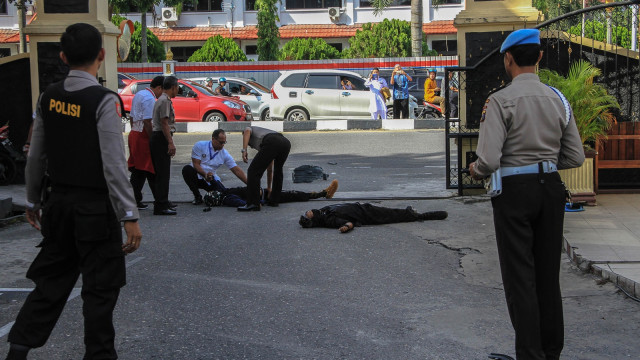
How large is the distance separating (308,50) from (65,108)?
35786 mm

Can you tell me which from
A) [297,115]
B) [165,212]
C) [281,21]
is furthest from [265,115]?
[281,21]

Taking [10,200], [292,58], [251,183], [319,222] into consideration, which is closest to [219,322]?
[319,222]

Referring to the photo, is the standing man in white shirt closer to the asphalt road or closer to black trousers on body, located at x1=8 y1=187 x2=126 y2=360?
the asphalt road

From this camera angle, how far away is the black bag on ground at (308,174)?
A: 13797 millimetres

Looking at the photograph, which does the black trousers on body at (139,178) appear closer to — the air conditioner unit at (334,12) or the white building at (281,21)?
the white building at (281,21)

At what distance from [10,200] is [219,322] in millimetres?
5930

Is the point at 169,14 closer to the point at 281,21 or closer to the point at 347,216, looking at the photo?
the point at 281,21

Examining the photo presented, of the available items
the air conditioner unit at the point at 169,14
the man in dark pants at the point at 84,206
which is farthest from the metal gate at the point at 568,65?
the air conditioner unit at the point at 169,14

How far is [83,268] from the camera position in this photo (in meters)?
4.27

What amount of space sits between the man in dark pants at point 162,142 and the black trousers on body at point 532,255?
6678 millimetres

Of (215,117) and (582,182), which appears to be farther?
(215,117)

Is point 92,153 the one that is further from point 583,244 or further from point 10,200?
point 10,200

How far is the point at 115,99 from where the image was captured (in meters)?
4.32

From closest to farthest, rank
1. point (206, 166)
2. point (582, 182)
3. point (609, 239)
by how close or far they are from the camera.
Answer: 1. point (609, 239)
2. point (582, 182)
3. point (206, 166)
